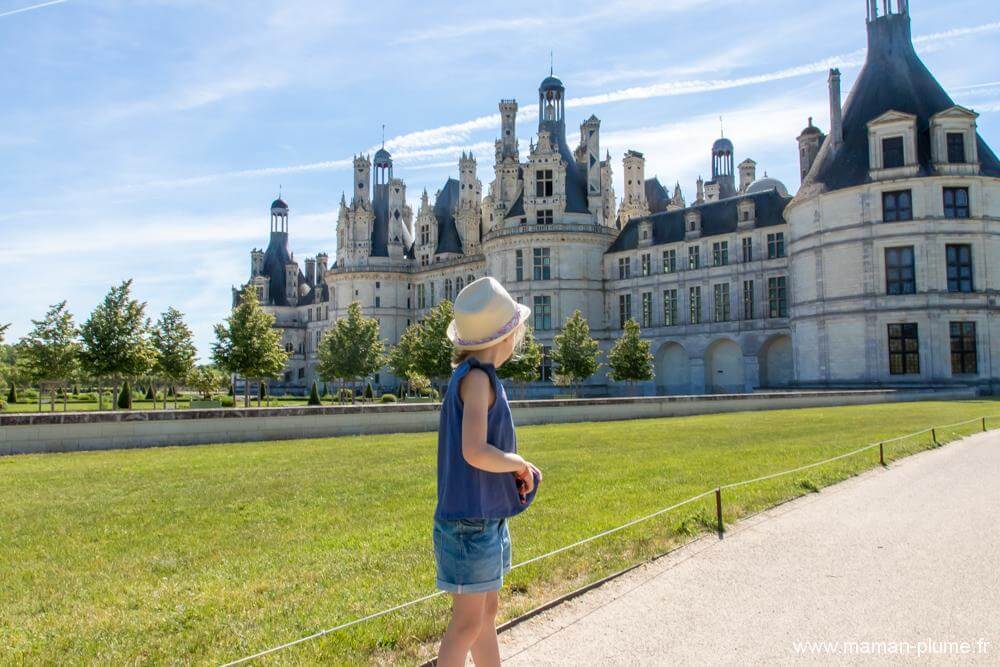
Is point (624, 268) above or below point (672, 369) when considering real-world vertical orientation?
above

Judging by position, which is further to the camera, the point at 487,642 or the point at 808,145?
the point at 808,145

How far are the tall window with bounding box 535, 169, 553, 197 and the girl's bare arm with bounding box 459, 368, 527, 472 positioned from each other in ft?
186

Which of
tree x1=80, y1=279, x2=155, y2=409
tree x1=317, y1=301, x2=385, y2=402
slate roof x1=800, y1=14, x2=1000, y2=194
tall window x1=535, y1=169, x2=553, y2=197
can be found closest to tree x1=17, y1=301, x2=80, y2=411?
tree x1=80, y1=279, x2=155, y2=409

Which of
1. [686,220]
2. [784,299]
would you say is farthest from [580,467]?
[686,220]

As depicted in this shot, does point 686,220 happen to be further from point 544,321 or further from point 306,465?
point 306,465

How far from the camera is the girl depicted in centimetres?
374

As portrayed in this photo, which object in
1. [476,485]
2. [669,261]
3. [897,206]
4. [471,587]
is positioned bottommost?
[471,587]

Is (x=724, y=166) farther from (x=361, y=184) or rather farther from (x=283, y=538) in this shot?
(x=283, y=538)

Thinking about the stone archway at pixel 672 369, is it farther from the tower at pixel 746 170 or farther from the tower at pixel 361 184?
the tower at pixel 361 184

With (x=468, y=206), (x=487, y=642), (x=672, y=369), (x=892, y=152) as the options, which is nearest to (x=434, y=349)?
(x=672, y=369)

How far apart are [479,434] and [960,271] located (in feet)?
150

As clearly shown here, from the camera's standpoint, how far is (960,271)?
41750 mm

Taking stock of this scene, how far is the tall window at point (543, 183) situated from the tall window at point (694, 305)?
43.7ft

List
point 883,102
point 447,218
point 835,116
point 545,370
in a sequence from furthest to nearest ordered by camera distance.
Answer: point 447,218, point 545,370, point 835,116, point 883,102
